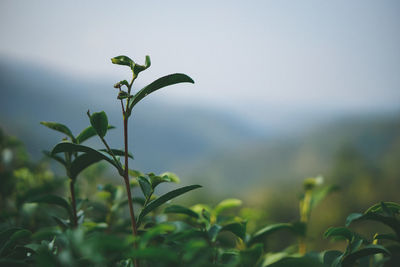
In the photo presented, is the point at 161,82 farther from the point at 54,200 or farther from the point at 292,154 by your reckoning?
the point at 292,154

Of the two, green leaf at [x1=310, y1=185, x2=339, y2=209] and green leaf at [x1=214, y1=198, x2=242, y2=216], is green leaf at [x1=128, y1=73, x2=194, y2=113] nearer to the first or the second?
green leaf at [x1=214, y1=198, x2=242, y2=216]

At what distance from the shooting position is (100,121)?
37 centimetres

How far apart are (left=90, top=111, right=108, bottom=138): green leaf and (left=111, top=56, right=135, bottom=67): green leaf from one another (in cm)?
7

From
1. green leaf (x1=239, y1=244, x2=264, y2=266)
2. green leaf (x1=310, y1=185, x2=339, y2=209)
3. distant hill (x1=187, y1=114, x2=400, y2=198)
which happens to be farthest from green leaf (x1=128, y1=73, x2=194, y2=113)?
distant hill (x1=187, y1=114, x2=400, y2=198)

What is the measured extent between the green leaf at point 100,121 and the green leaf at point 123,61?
7cm

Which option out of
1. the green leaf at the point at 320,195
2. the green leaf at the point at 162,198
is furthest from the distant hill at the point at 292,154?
the green leaf at the point at 162,198

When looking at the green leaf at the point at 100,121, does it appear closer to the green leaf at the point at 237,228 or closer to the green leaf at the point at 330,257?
the green leaf at the point at 237,228

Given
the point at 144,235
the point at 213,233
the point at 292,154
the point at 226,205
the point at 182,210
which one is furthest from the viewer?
the point at 292,154

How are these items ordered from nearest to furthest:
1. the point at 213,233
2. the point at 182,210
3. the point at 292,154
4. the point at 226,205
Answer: the point at 213,233 → the point at 182,210 → the point at 226,205 → the point at 292,154

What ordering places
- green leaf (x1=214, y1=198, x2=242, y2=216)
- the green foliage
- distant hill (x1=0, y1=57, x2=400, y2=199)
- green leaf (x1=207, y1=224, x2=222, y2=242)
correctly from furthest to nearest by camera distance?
distant hill (x1=0, y1=57, x2=400, y2=199) → green leaf (x1=214, y1=198, x2=242, y2=216) → green leaf (x1=207, y1=224, x2=222, y2=242) → the green foliage

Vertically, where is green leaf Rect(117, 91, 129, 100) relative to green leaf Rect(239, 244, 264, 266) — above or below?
above

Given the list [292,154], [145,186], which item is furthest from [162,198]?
[292,154]

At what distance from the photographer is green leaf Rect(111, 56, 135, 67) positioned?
1.18 ft

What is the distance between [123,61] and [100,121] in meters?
0.09
